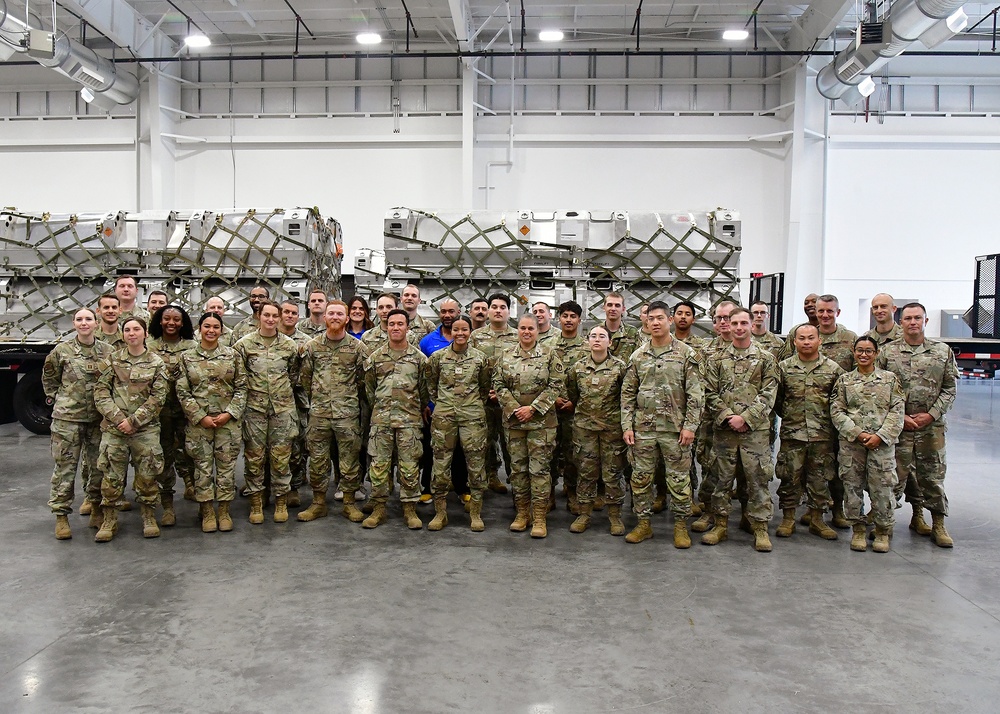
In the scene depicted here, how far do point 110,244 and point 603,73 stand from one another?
936 centimetres

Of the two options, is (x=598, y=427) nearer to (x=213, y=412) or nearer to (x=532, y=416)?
(x=532, y=416)

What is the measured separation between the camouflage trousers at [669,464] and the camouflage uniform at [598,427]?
265mm

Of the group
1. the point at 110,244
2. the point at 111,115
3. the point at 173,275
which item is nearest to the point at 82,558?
the point at 173,275

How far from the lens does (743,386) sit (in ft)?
16.4

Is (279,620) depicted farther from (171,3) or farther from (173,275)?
(171,3)

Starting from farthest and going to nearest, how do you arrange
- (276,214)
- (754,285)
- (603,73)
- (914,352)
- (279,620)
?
(603,73) < (754,285) < (276,214) < (914,352) < (279,620)

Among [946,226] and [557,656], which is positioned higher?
[946,226]

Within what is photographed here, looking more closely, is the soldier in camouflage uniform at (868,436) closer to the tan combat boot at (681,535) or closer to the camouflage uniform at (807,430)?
the camouflage uniform at (807,430)

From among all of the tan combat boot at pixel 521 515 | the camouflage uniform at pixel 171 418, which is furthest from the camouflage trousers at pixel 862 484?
the camouflage uniform at pixel 171 418

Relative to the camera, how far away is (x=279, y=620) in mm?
3729

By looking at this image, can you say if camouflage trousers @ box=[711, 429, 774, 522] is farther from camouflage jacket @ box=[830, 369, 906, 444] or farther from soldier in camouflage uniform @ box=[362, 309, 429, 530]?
soldier in camouflage uniform @ box=[362, 309, 429, 530]

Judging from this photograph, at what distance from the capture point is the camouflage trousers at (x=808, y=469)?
16.9 feet

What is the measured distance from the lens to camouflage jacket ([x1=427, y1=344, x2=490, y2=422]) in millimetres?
5320

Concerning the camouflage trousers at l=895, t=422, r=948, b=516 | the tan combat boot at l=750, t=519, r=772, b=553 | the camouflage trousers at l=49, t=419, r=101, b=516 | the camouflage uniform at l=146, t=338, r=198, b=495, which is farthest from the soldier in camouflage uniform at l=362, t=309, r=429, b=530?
the camouflage trousers at l=895, t=422, r=948, b=516
